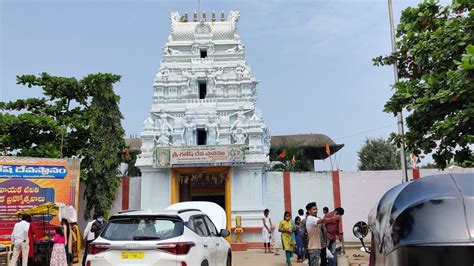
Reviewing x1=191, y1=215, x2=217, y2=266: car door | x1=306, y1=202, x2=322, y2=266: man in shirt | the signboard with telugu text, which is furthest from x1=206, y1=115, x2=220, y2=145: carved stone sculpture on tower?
x1=191, y1=215, x2=217, y2=266: car door

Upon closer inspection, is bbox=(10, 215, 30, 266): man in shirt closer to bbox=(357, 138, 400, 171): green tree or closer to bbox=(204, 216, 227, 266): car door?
bbox=(204, 216, 227, 266): car door

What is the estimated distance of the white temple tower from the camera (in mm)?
19172

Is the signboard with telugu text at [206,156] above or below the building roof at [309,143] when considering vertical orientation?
below

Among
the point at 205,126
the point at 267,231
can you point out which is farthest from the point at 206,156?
the point at 267,231

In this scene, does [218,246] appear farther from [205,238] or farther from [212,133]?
[212,133]

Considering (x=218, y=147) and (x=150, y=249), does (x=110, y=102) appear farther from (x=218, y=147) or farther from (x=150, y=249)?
(x=150, y=249)

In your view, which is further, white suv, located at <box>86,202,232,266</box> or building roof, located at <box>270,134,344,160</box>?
building roof, located at <box>270,134,344,160</box>

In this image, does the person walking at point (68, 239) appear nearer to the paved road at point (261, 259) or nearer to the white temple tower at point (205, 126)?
the paved road at point (261, 259)

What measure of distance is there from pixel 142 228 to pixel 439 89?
15.9ft

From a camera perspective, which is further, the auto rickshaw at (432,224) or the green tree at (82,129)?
the green tree at (82,129)

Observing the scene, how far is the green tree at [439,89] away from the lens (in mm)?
6375

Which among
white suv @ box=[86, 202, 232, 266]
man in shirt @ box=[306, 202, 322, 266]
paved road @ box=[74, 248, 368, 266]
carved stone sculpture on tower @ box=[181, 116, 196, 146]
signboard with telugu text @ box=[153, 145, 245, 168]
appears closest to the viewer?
white suv @ box=[86, 202, 232, 266]

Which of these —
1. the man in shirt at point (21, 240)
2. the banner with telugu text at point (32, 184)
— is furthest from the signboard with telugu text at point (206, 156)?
the man in shirt at point (21, 240)

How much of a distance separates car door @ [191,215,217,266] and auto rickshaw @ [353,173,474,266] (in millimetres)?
3283
